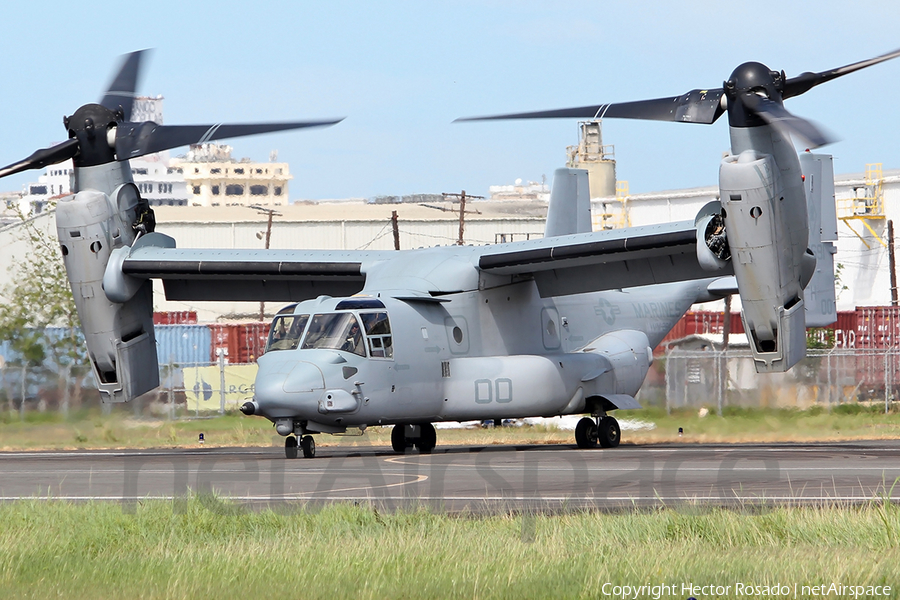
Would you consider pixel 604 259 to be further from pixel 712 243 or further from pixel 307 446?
pixel 307 446

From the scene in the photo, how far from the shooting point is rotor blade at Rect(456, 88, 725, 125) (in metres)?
19.0

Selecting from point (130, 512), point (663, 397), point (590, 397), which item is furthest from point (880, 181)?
point (130, 512)

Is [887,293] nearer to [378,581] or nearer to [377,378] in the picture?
[377,378]

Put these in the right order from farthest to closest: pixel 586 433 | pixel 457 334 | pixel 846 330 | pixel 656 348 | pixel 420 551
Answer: pixel 846 330 → pixel 656 348 → pixel 586 433 → pixel 457 334 → pixel 420 551

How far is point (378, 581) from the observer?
8055 mm

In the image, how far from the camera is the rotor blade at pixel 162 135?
21.3 metres

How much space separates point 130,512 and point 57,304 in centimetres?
3087

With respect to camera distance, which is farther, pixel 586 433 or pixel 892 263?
pixel 892 263

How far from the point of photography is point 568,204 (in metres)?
26.8

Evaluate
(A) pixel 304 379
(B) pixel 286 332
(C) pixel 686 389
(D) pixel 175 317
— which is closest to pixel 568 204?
(C) pixel 686 389

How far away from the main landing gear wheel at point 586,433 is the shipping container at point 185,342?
32.5 meters

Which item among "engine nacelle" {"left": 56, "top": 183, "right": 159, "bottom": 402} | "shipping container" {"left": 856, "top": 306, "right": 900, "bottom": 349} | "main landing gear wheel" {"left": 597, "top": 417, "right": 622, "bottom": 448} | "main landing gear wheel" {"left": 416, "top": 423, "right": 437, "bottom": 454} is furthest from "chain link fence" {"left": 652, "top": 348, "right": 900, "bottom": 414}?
"engine nacelle" {"left": 56, "top": 183, "right": 159, "bottom": 402}

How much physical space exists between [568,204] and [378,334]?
7.75 metres

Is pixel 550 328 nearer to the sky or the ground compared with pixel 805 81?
nearer to the ground
